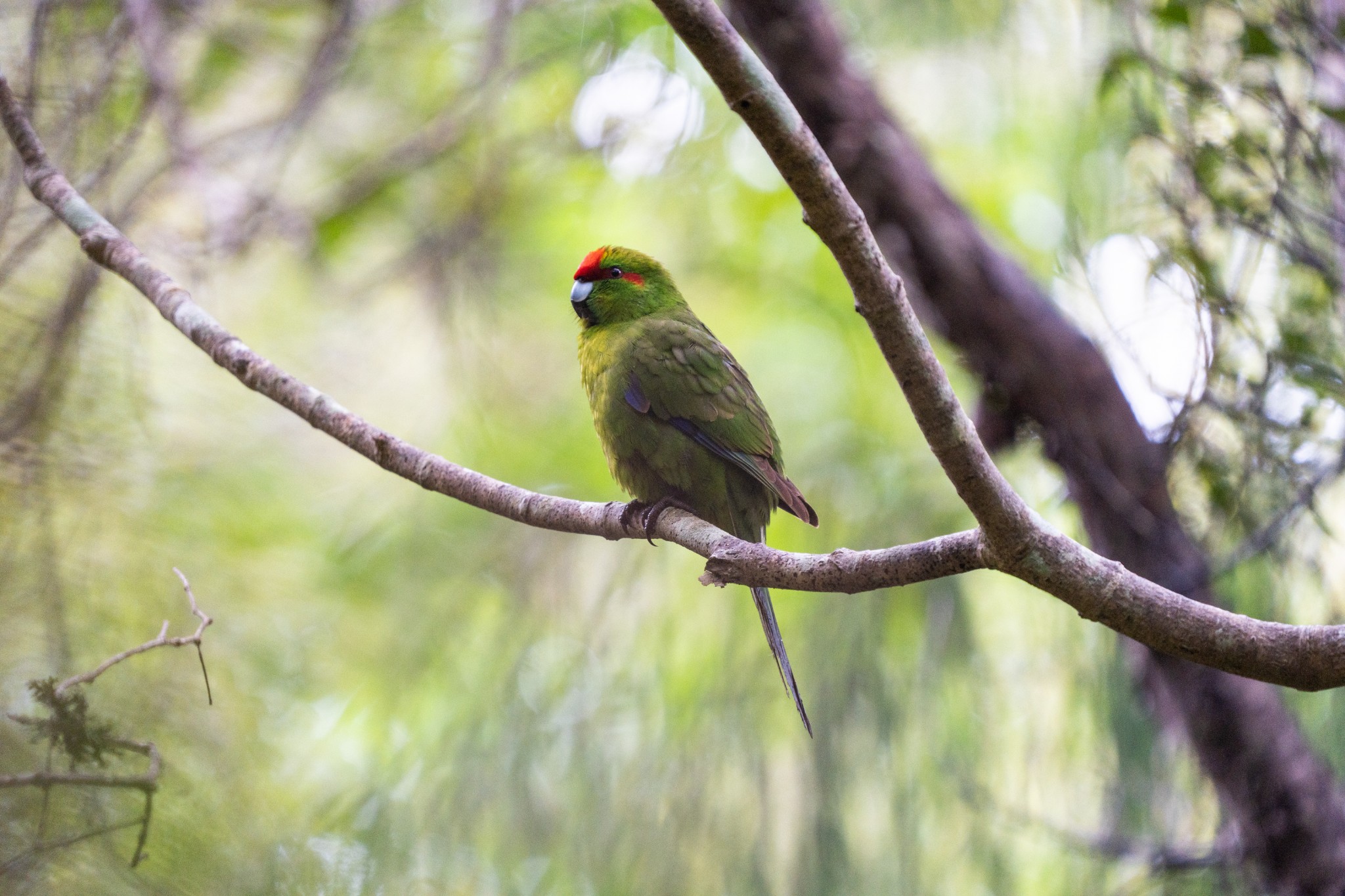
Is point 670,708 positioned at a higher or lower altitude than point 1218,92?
lower

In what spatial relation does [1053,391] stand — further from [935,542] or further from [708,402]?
[935,542]

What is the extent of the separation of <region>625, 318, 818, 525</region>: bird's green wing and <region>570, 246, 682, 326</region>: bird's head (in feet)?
0.70

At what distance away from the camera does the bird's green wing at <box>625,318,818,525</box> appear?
7.79ft

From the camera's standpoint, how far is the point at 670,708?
3.16m

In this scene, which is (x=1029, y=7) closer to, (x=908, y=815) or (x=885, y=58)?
(x=885, y=58)

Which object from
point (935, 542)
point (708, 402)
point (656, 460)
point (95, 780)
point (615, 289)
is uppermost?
point (615, 289)

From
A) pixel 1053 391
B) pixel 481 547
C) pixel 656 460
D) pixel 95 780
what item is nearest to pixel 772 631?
pixel 656 460

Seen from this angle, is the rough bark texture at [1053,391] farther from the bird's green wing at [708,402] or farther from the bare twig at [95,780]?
the bare twig at [95,780]

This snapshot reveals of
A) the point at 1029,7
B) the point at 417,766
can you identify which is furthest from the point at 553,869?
the point at 1029,7

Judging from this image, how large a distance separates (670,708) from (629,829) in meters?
0.38

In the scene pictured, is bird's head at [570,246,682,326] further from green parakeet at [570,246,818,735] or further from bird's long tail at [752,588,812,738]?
bird's long tail at [752,588,812,738]

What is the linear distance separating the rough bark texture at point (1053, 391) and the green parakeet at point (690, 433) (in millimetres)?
1125

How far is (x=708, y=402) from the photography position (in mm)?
2400

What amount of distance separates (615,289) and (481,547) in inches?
56.3
